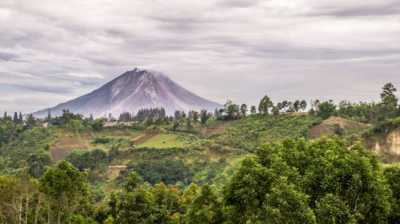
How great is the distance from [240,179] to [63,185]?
1643cm

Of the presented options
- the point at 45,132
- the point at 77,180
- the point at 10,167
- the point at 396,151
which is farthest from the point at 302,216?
the point at 45,132

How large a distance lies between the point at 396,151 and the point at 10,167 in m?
70.4

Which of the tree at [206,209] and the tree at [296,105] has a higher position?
the tree at [296,105]

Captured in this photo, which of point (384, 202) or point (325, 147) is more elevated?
point (325, 147)

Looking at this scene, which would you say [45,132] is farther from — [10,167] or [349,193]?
[349,193]

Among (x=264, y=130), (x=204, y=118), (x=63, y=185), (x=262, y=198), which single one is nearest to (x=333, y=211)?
(x=262, y=198)

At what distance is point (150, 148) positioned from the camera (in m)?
106

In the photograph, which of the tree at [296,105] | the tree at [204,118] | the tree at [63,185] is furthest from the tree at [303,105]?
the tree at [63,185]

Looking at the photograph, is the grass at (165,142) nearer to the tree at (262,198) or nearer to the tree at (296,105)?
the tree at (296,105)

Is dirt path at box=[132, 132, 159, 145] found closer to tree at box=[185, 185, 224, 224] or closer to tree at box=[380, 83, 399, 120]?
tree at box=[380, 83, 399, 120]

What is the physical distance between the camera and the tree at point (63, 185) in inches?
1537

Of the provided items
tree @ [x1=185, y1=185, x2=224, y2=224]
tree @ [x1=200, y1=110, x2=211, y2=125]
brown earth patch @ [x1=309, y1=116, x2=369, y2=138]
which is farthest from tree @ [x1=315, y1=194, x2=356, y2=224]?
tree @ [x1=200, y1=110, x2=211, y2=125]

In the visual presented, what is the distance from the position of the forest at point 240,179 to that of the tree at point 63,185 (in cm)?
7

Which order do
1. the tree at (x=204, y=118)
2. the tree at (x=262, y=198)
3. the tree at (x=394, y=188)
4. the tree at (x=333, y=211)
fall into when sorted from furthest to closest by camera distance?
1. the tree at (x=204, y=118)
2. the tree at (x=394, y=188)
3. the tree at (x=333, y=211)
4. the tree at (x=262, y=198)
